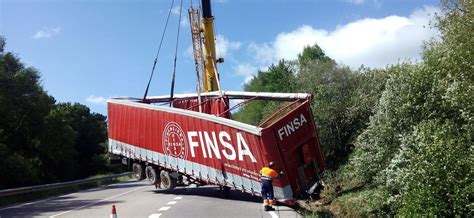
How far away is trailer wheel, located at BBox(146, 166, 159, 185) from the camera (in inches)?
775

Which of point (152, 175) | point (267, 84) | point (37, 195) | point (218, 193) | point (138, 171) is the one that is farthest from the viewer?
point (267, 84)

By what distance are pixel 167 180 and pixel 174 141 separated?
81.0 inches

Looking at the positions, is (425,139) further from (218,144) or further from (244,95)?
(244,95)

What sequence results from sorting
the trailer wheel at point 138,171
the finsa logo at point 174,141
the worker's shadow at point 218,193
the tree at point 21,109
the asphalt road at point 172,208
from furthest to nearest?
the tree at point 21,109 → the trailer wheel at point 138,171 → the finsa logo at point 174,141 → the worker's shadow at point 218,193 → the asphalt road at point 172,208

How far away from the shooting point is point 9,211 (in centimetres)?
1497

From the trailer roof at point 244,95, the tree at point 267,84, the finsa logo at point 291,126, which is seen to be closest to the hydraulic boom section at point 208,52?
the trailer roof at point 244,95

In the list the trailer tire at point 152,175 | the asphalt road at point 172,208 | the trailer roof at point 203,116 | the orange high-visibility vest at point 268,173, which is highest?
the trailer roof at point 203,116

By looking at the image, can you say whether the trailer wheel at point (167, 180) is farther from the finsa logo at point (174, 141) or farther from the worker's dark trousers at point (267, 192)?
the worker's dark trousers at point (267, 192)

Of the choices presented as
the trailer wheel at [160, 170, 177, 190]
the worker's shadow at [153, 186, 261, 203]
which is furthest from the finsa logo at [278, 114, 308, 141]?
the trailer wheel at [160, 170, 177, 190]

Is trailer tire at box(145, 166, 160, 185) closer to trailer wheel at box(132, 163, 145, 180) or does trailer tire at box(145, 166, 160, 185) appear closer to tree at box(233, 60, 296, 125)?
trailer wheel at box(132, 163, 145, 180)

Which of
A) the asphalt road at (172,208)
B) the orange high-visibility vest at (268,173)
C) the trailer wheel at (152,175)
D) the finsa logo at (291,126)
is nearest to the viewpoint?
the asphalt road at (172,208)

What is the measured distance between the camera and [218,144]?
15.9 meters

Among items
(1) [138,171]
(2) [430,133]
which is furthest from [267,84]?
(2) [430,133]

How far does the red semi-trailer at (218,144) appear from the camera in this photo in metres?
14.7
